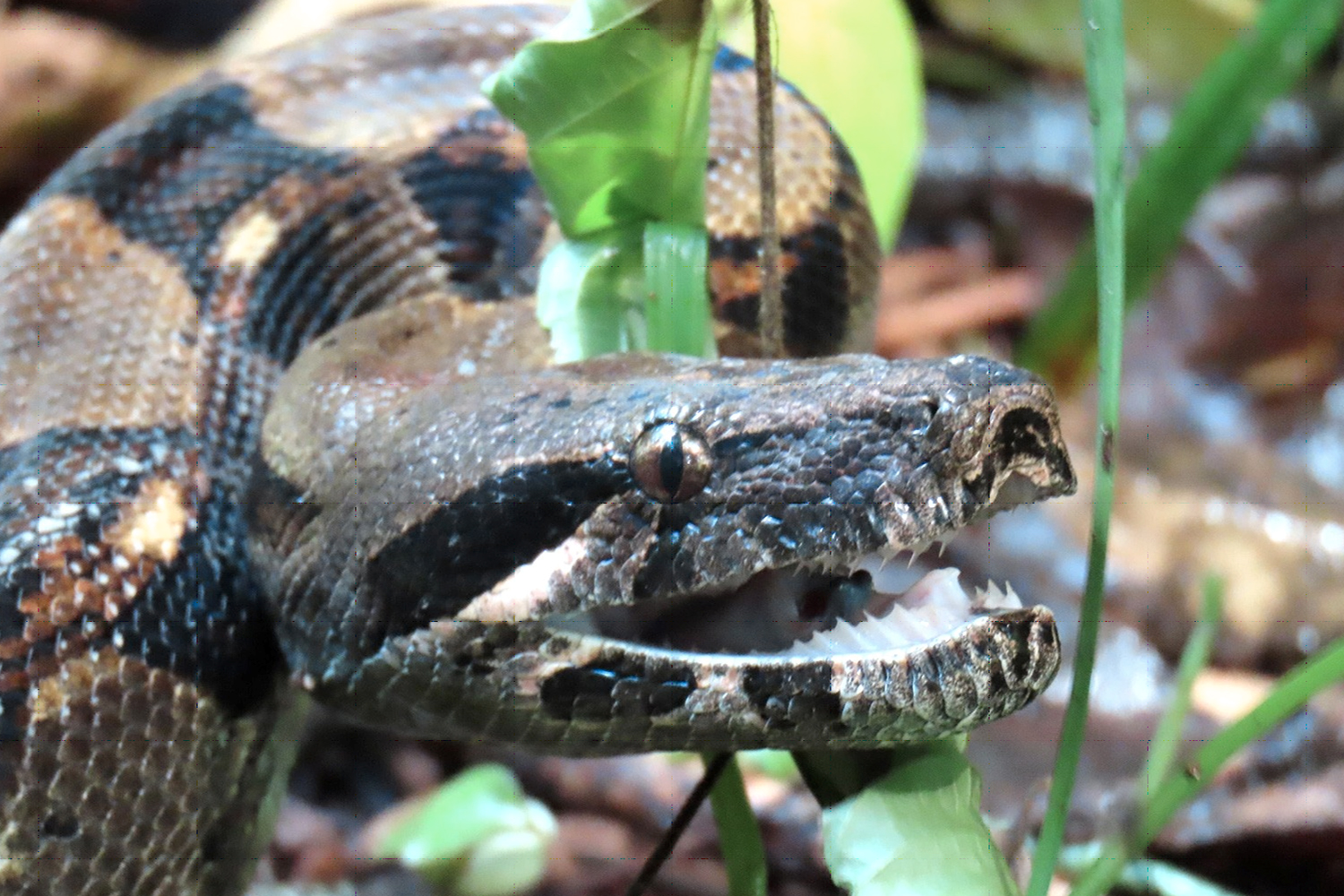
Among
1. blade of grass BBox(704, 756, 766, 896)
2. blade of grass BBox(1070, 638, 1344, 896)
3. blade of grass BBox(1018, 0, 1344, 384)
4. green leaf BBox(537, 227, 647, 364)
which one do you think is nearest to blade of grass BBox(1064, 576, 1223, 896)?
blade of grass BBox(1070, 638, 1344, 896)

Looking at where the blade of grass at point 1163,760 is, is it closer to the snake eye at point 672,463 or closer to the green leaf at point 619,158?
the snake eye at point 672,463

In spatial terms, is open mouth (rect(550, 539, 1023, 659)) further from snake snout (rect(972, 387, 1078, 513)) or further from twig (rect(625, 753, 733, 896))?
twig (rect(625, 753, 733, 896))

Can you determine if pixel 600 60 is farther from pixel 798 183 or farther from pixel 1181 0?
pixel 1181 0

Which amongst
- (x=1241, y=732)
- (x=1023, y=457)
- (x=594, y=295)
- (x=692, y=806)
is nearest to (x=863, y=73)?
(x=594, y=295)

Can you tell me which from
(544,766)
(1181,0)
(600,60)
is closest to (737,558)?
(600,60)

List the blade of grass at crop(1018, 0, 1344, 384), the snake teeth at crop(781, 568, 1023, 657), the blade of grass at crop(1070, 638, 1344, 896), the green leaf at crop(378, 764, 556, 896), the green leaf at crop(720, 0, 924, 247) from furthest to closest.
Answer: the blade of grass at crop(1018, 0, 1344, 384), the green leaf at crop(720, 0, 924, 247), the green leaf at crop(378, 764, 556, 896), the snake teeth at crop(781, 568, 1023, 657), the blade of grass at crop(1070, 638, 1344, 896)

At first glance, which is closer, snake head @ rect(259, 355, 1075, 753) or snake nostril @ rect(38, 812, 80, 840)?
snake head @ rect(259, 355, 1075, 753)
